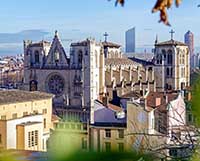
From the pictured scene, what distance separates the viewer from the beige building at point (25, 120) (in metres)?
13.5

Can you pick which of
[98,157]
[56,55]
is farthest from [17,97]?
[98,157]

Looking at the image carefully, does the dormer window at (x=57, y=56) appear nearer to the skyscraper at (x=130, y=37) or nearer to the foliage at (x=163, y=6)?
the skyscraper at (x=130, y=37)

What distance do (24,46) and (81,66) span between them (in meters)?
3.58

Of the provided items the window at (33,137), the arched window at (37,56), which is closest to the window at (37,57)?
the arched window at (37,56)

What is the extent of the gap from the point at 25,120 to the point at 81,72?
14103 mm

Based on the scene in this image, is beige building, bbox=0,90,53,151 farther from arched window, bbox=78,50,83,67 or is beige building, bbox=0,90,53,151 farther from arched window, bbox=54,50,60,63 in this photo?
arched window, bbox=54,50,60,63

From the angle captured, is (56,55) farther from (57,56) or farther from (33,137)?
(33,137)

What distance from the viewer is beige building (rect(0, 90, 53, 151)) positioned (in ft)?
44.4

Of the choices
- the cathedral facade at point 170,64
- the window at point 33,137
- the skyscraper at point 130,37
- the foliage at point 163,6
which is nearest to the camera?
the foliage at point 163,6

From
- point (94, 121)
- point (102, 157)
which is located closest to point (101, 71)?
point (94, 121)

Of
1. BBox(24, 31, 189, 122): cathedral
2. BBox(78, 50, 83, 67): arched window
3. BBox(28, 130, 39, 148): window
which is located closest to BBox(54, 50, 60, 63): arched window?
BBox(24, 31, 189, 122): cathedral

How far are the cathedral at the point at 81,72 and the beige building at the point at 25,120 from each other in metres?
7.14

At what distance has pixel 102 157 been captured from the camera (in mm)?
552

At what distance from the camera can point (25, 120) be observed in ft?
48.6
